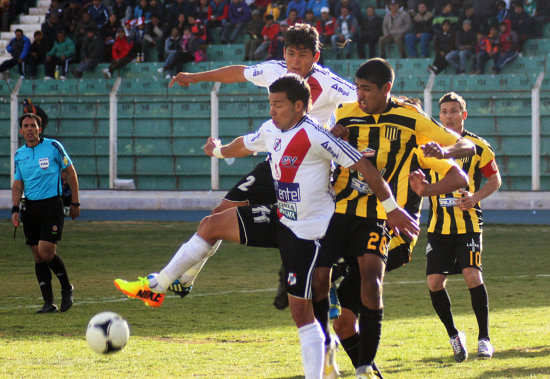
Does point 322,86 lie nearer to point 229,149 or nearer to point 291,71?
point 291,71

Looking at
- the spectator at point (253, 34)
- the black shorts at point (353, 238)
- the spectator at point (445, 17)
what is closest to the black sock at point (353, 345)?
the black shorts at point (353, 238)

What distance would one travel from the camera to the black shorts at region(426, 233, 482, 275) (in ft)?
23.3

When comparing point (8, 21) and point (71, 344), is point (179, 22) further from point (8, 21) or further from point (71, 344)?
point (71, 344)

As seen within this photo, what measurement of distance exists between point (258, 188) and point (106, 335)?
154 centimetres

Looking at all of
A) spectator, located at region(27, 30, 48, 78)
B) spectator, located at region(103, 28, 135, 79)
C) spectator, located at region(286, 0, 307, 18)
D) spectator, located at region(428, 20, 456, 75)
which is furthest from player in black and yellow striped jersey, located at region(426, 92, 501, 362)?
spectator, located at region(27, 30, 48, 78)

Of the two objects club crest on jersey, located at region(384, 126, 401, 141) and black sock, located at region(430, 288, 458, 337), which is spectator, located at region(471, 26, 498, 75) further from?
club crest on jersey, located at region(384, 126, 401, 141)

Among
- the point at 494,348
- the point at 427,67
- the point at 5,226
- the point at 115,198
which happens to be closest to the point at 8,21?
the point at 115,198

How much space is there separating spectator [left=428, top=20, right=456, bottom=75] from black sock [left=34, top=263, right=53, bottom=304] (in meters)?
14.5

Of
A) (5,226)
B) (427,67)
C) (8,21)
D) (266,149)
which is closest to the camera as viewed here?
(266,149)

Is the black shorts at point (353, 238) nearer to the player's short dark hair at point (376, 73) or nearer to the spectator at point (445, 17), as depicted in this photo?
the player's short dark hair at point (376, 73)

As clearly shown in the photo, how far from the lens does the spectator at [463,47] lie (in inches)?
885

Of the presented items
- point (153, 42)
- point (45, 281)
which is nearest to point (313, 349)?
point (45, 281)

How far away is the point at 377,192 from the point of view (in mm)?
5383

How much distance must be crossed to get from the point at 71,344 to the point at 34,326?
44.5 inches
